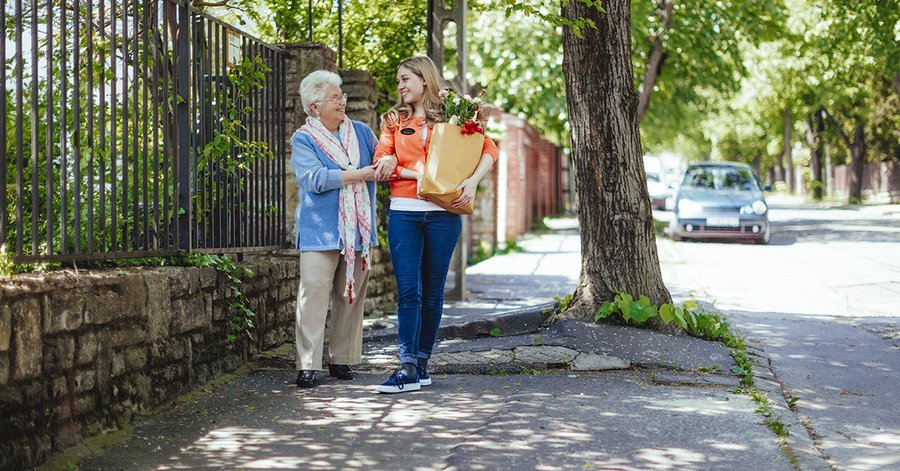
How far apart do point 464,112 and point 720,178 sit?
1823 cm

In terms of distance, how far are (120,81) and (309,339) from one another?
1831mm

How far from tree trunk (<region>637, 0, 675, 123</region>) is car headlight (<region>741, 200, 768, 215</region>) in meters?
3.81

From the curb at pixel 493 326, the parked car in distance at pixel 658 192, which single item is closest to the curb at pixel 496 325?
the curb at pixel 493 326

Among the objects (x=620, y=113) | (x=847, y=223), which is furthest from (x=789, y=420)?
(x=847, y=223)

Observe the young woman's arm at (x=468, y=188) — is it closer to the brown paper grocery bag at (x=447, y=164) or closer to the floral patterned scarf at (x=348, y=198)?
the brown paper grocery bag at (x=447, y=164)

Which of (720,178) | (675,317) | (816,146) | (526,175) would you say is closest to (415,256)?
(675,317)

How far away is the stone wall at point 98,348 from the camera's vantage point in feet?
14.4

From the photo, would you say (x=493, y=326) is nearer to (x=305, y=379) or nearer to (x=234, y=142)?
(x=305, y=379)

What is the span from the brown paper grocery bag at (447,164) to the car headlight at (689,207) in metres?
16.6

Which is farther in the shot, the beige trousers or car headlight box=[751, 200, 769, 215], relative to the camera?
car headlight box=[751, 200, 769, 215]

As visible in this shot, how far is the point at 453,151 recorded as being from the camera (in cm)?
623

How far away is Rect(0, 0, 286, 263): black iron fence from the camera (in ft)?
16.4

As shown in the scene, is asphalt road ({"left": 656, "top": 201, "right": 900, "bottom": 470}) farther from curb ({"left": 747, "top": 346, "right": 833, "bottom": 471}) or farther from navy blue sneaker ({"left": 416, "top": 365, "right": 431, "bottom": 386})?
navy blue sneaker ({"left": 416, "top": 365, "right": 431, "bottom": 386})

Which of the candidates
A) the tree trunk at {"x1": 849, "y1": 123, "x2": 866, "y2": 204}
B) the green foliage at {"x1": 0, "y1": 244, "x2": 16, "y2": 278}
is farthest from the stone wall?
the tree trunk at {"x1": 849, "y1": 123, "x2": 866, "y2": 204}
